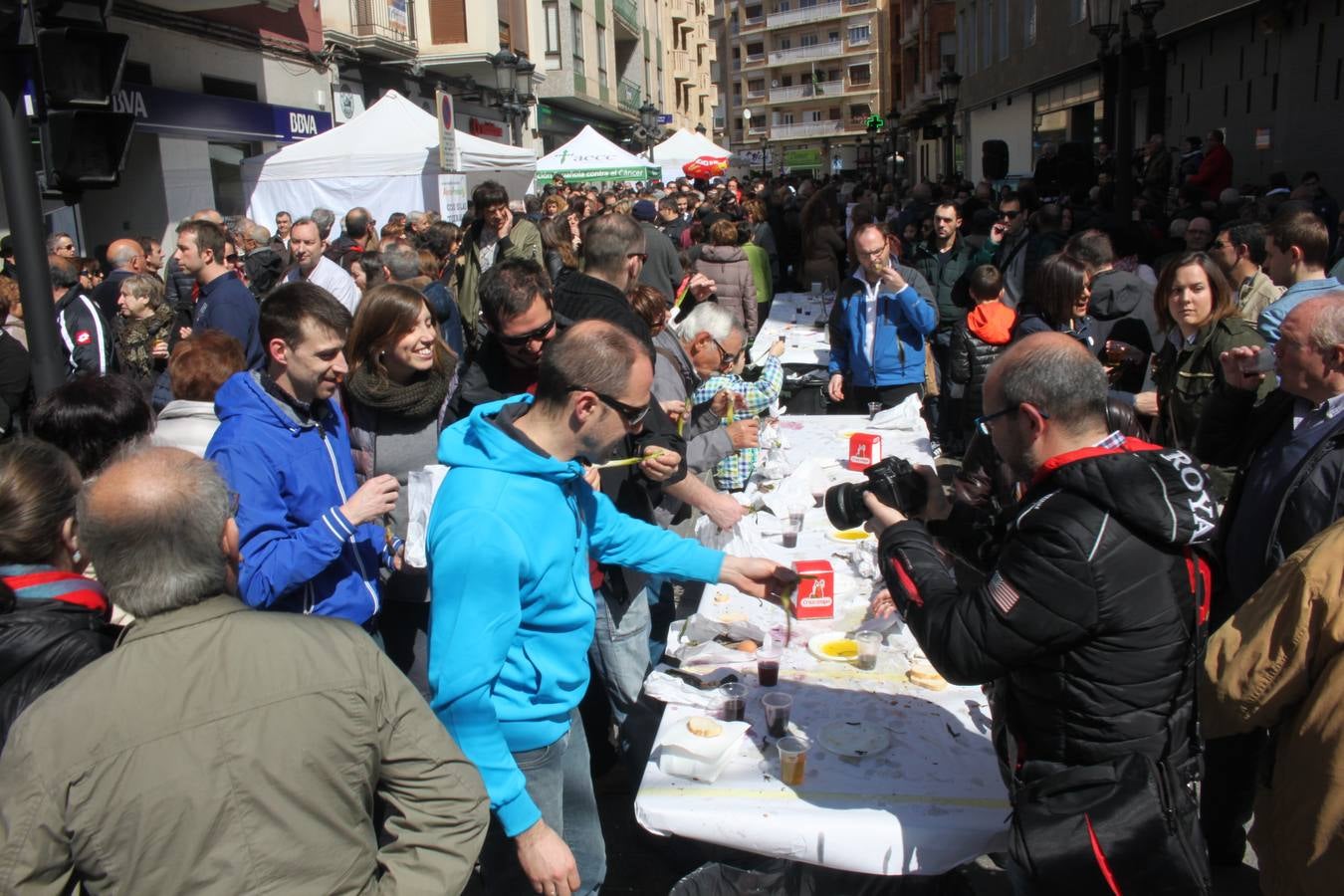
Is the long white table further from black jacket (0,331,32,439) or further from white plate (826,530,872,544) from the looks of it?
black jacket (0,331,32,439)

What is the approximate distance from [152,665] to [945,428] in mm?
6976

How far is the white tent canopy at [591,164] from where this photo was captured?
18484 mm

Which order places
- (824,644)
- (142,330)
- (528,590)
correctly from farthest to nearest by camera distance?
(142,330) → (824,644) → (528,590)

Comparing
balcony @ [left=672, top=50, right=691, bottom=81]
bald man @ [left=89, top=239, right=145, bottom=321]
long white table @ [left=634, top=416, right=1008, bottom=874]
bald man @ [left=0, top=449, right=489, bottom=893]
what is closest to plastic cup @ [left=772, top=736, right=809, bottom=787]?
long white table @ [left=634, top=416, right=1008, bottom=874]

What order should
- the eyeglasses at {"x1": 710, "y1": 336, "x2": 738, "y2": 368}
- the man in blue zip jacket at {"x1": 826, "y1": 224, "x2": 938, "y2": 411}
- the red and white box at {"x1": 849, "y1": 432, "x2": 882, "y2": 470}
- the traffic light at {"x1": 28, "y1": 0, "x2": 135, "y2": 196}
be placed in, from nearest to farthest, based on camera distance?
the traffic light at {"x1": 28, "y1": 0, "x2": 135, "y2": 196} < the eyeglasses at {"x1": 710, "y1": 336, "x2": 738, "y2": 368} < the red and white box at {"x1": 849, "y1": 432, "x2": 882, "y2": 470} < the man in blue zip jacket at {"x1": 826, "y1": 224, "x2": 938, "y2": 411}

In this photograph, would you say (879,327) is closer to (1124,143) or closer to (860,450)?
(860,450)

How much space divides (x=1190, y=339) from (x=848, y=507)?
2.60 metres

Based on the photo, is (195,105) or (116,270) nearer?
(116,270)

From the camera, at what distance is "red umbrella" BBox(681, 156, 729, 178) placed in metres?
24.9

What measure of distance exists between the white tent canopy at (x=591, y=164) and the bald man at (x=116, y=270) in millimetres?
11008

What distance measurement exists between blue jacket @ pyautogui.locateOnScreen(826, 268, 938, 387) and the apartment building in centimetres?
6505

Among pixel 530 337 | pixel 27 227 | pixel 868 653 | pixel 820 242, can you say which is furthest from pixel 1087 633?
pixel 820 242

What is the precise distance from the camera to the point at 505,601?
211 centimetres

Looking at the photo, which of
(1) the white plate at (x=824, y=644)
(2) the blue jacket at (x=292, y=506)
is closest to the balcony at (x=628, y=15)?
(2) the blue jacket at (x=292, y=506)
